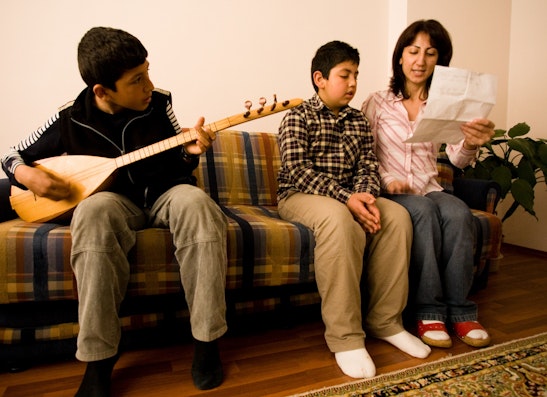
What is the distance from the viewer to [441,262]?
49.1 inches

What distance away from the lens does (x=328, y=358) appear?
1.08 m

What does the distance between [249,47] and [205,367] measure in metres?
1.57

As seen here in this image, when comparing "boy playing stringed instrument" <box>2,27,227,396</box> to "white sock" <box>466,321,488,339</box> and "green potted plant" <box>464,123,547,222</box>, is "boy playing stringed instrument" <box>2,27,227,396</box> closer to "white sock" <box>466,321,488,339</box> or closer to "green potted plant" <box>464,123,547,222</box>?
"white sock" <box>466,321,488,339</box>

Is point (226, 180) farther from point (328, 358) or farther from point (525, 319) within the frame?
point (525, 319)

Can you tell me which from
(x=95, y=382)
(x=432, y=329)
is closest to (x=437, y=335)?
(x=432, y=329)

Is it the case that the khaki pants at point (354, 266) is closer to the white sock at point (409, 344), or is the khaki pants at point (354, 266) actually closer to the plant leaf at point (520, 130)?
the white sock at point (409, 344)

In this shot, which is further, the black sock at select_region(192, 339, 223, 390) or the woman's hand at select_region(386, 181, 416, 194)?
the woman's hand at select_region(386, 181, 416, 194)

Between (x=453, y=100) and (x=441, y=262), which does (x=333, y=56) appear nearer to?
(x=453, y=100)

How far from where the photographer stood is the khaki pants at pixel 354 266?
104 centimetres

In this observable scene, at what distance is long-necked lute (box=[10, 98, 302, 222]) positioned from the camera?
1.07 m

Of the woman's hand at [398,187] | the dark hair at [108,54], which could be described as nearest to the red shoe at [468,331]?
the woman's hand at [398,187]

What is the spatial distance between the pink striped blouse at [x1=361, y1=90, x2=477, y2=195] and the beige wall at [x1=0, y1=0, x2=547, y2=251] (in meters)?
0.74

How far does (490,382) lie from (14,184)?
4.70 ft

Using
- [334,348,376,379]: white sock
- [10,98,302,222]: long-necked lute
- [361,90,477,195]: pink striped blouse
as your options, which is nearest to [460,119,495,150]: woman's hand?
[361,90,477,195]: pink striped blouse
